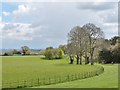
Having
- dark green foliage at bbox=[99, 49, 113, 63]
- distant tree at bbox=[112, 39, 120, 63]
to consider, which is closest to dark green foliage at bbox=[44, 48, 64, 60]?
dark green foliage at bbox=[99, 49, 113, 63]

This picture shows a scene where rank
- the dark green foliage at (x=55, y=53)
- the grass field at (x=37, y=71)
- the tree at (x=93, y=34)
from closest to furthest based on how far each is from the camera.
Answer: the grass field at (x=37, y=71), the tree at (x=93, y=34), the dark green foliage at (x=55, y=53)

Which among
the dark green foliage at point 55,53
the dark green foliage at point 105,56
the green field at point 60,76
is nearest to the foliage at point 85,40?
the dark green foliage at point 105,56

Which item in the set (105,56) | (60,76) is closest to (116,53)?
(105,56)

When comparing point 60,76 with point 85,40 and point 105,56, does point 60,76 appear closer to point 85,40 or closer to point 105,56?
point 85,40

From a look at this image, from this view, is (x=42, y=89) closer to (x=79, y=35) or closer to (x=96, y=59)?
(x=79, y=35)

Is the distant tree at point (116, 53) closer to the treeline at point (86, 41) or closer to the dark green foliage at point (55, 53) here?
the treeline at point (86, 41)

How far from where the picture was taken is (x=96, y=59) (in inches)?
5374

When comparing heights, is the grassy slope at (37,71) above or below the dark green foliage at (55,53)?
below

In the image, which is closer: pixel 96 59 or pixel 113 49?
pixel 113 49

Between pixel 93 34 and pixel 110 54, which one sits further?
pixel 110 54

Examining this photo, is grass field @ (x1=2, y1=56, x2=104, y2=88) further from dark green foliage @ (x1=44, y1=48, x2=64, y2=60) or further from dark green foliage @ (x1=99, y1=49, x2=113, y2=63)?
dark green foliage @ (x1=44, y1=48, x2=64, y2=60)

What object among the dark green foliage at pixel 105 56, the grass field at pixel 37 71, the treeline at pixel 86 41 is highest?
the treeline at pixel 86 41

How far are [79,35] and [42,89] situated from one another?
72788 mm

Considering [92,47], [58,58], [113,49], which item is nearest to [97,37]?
[92,47]
